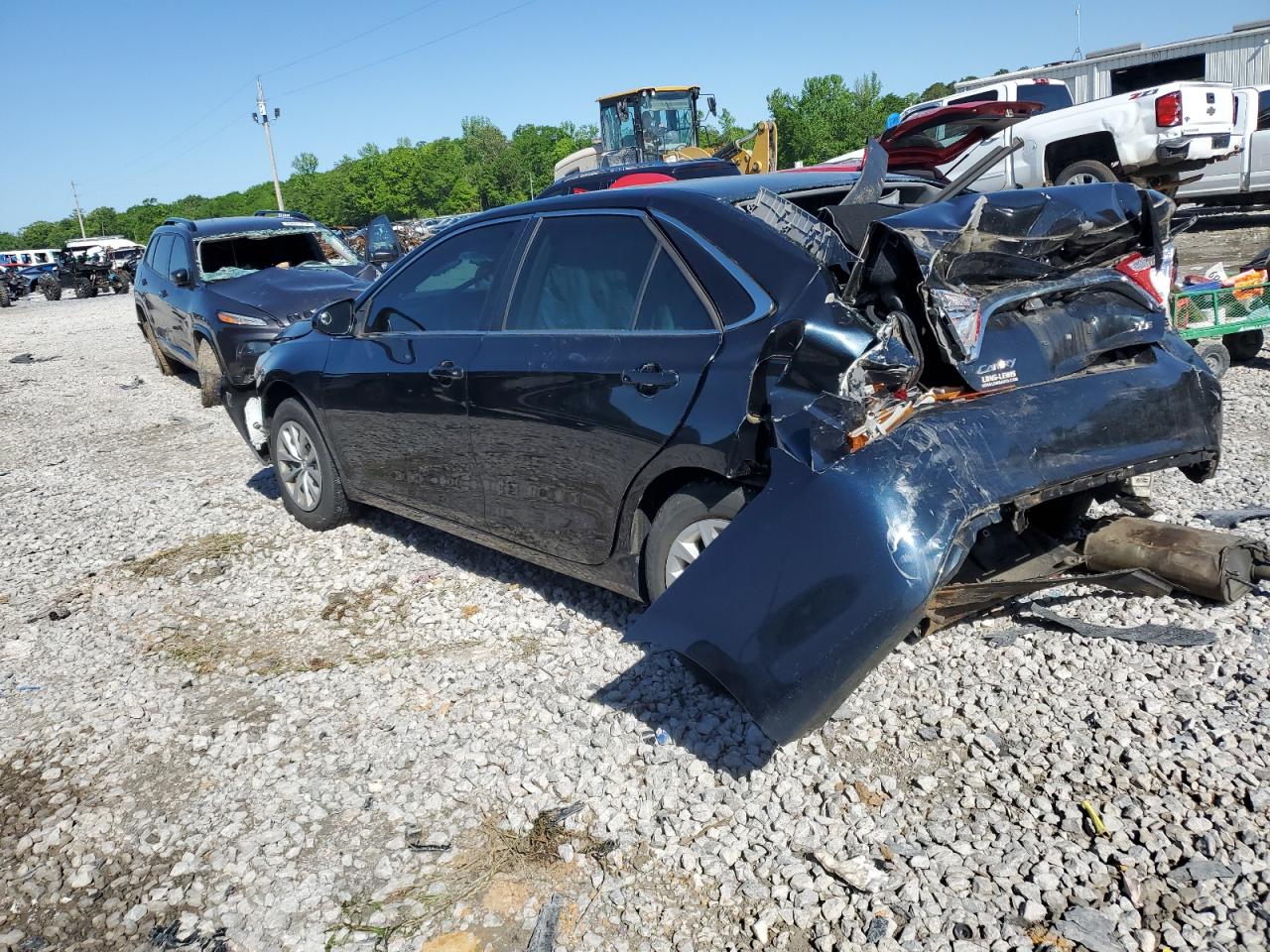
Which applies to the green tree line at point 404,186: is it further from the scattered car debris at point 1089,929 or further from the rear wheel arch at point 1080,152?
the scattered car debris at point 1089,929

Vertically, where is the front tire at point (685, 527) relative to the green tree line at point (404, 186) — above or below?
below

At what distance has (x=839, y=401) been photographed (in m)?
3.00

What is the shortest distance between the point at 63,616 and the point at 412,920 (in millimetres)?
3314

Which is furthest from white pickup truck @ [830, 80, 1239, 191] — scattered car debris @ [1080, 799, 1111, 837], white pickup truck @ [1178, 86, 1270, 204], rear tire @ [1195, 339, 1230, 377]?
scattered car debris @ [1080, 799, 1111, 837]

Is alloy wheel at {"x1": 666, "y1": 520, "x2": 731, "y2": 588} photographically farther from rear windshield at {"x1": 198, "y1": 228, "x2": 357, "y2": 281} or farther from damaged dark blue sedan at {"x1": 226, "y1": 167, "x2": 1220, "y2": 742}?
rear windshield at {"x1": 198, "y1": 228, "x2": 357, "y2": 281}

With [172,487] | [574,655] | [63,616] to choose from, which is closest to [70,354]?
[172,487]

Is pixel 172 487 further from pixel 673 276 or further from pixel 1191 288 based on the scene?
A: pixel 1191 288

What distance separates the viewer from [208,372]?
10.2 meters

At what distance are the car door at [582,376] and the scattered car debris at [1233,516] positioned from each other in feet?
9.48

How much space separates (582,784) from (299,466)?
11.4 ft

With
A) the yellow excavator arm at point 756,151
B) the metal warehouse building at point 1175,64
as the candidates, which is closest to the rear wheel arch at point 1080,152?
the yellow excavator arm at point 756,151

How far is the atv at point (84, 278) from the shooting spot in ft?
110

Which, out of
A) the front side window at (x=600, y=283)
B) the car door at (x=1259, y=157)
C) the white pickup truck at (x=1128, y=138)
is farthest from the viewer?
the car door at (x=1259, y=157)

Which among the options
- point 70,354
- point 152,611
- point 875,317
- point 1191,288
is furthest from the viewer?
point 70,354
